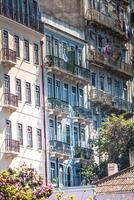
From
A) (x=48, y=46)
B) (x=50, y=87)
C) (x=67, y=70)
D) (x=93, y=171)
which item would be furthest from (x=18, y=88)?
(x=93, y=171)

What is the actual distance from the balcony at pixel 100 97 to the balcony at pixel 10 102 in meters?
13.7

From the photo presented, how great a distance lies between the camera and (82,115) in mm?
79188

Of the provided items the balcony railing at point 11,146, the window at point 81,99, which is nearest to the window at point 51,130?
the window at point 81,99

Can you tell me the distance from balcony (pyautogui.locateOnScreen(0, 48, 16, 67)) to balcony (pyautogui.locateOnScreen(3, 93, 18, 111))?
2.12 meters

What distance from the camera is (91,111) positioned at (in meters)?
81.5

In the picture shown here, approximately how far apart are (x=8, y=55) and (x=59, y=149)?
9544mm

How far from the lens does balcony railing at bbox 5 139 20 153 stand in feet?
221

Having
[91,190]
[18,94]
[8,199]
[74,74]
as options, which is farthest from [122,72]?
[8,199]

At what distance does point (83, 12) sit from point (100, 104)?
7692 mm

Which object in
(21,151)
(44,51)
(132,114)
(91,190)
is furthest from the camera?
(132,114)

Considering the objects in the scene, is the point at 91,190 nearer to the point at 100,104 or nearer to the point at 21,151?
the point at 21,151

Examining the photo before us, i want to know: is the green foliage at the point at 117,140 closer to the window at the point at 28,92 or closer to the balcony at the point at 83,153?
the balcony at the point at 83,153

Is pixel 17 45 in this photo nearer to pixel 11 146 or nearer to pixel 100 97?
pixel 11 146

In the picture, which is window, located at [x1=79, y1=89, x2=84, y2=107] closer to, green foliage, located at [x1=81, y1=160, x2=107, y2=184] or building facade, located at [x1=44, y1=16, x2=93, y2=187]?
building facade, located at [x1=44, y1=16, x2=93, y2=187]
